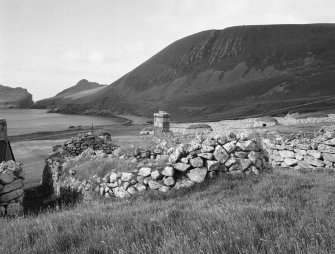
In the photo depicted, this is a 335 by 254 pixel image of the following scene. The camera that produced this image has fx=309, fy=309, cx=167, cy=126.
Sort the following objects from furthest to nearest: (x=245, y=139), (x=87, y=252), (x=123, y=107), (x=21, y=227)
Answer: (x=123, y=107)
(x=245, y=139)
(x=21, y=227)
(x=87, y=252)

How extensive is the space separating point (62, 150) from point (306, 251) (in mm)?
22433

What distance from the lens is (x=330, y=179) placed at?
10.2 m

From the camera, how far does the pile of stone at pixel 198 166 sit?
34.3ft

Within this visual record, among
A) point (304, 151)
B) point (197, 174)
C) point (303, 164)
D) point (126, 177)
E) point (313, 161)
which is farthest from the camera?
point (303, 164)

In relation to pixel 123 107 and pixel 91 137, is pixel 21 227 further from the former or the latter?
pixel 123 107

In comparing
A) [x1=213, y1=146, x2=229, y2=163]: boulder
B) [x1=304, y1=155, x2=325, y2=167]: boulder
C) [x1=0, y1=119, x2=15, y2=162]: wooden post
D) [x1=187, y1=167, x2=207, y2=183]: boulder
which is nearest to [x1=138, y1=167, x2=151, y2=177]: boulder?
[x1=187, y1=167, x2=207, y2=183]: boulder

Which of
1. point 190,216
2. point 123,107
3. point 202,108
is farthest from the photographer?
point 123,107

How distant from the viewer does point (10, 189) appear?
1217 cm

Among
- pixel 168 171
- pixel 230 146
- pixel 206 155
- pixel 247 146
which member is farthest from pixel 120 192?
pixel 247 146

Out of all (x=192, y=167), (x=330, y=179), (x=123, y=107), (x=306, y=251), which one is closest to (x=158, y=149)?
(x=192, y=167)

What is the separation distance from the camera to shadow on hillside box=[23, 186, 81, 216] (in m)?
13.5

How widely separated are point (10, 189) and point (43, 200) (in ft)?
18.0

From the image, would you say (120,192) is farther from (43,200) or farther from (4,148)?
(4,148)

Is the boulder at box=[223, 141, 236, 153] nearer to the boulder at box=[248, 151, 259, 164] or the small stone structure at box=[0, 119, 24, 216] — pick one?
the boulder at box=[248, 151, 259, 164]
